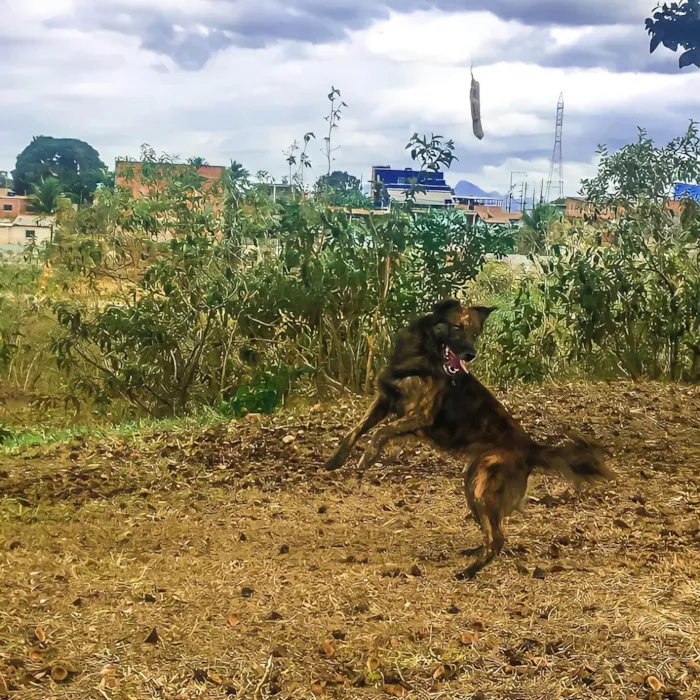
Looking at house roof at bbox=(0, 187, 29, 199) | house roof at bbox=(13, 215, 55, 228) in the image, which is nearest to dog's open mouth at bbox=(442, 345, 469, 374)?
house roof at bbox=(0, 187, 29, 199)

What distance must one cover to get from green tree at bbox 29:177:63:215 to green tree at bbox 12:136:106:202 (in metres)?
0.02

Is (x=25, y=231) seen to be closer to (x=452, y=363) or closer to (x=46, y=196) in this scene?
(x=46, y=196)

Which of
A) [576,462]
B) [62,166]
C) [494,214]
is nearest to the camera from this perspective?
[576,462]

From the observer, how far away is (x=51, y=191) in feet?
18.7

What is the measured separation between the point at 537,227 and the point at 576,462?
3.25 m

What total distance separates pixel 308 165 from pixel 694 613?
381 cm

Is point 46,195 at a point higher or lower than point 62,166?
lower

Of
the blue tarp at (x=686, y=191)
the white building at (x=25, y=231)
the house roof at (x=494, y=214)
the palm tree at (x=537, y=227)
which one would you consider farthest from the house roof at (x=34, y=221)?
the blue tarp at (x=686, y=191)

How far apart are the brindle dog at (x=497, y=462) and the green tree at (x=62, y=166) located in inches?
131

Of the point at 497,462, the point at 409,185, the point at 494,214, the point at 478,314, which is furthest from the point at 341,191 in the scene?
the point at 497,462

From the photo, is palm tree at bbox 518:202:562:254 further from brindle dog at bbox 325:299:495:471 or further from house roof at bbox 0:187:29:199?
house roof at bbox 0:187:29:199

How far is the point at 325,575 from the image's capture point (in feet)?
10.6

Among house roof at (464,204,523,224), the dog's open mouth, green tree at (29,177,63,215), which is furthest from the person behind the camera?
house roof at (464,204,523,224)

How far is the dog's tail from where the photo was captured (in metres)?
3.19
